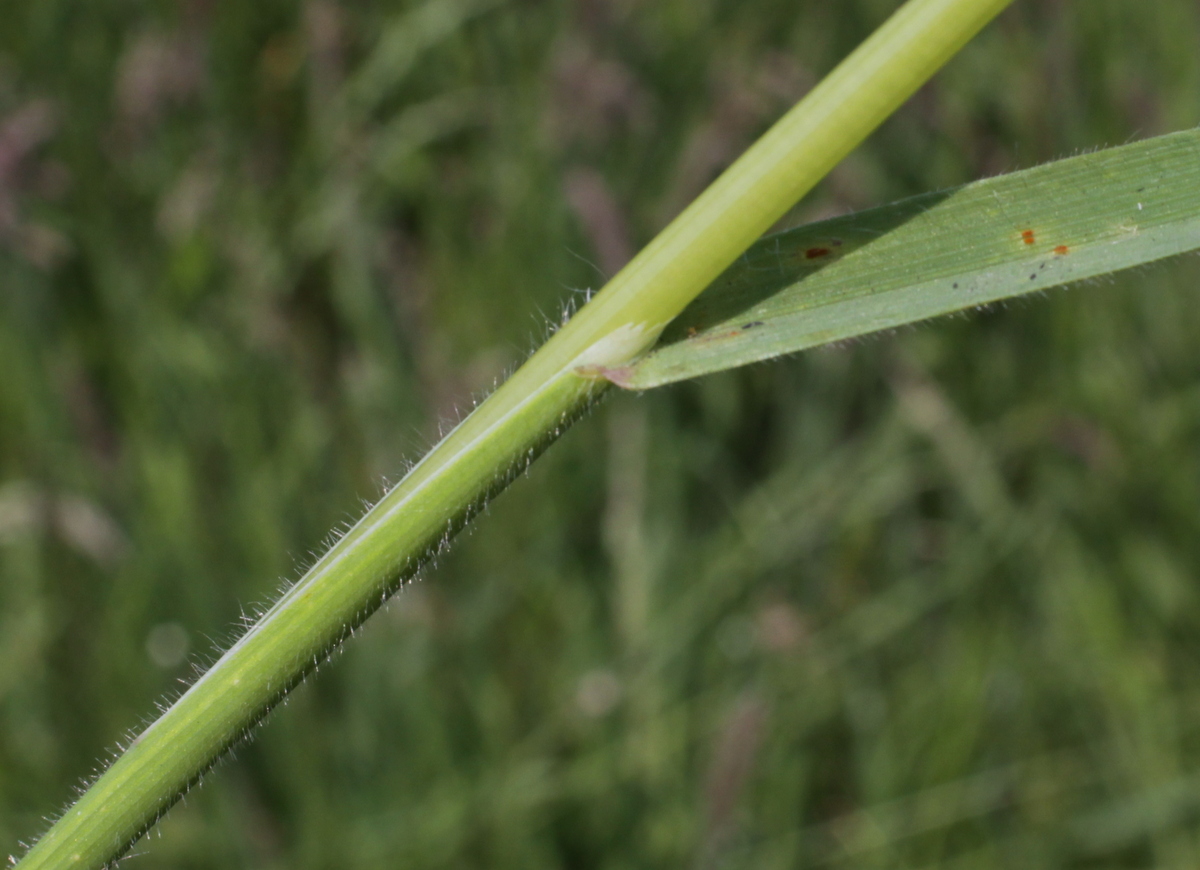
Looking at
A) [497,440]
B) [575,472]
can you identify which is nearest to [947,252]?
[497,440]

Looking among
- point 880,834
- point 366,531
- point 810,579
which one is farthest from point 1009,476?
point 366,531

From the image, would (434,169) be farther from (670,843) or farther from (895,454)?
(670,843)

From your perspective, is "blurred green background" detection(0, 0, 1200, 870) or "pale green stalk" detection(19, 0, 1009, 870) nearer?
"pale green stalk" detection(19, 0, 1009, 870)

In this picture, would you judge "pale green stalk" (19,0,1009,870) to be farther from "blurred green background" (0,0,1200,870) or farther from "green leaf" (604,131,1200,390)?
"blurred green background" (0,0,1200,870)

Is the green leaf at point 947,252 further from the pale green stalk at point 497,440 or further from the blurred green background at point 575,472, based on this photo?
the blurred green background at point 575,472

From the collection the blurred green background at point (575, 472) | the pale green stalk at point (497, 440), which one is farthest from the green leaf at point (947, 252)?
the blurred green background at point (575, 472)

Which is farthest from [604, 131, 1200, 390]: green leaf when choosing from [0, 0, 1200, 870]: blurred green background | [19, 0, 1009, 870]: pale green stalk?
[0, 0, 1200, 870]: blurred green background
